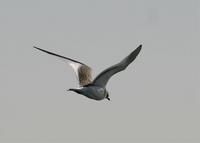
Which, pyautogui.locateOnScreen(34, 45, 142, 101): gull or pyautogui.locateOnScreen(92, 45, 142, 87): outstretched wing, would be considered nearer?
pyautogui.locateOnScreen(92, 45, 142, 87): outstretched wing

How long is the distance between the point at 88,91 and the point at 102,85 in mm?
994

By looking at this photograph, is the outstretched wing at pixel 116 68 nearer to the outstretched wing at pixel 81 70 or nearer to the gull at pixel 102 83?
the gull at pixel 102 83

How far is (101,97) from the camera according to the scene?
33.0 meters

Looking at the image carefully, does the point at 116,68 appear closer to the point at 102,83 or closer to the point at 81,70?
the point at 102,83

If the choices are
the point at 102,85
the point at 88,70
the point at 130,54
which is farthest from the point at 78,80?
the point at 130,54

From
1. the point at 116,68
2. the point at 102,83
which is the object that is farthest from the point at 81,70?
the point at 116,68

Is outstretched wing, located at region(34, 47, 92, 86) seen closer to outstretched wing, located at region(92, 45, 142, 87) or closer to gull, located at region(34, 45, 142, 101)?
gull, located at region(34, 45, 142, 101)

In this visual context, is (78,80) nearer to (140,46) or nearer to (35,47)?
(35,47)

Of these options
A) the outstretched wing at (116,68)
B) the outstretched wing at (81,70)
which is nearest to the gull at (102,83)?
the outstretched wing at (116,68)

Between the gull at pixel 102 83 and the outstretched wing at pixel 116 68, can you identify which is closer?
the outstretched wing at pixel 116 68

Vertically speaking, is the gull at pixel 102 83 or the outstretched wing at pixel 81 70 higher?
the outstretched wing at pixel 81 70

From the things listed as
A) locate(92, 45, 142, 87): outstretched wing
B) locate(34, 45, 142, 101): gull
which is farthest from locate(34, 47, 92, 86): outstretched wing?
locate(92, 45, 142, 87): outstretched wing

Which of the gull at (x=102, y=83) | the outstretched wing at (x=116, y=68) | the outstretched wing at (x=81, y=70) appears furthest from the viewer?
the outstretched wing at (x=81, y=70)

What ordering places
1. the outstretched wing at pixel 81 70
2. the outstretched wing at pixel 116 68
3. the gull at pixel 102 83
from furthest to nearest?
the outstretched wing at pixel 81 70
the gull at pixel 102 83
the outstretched wing at pixel 116 68
